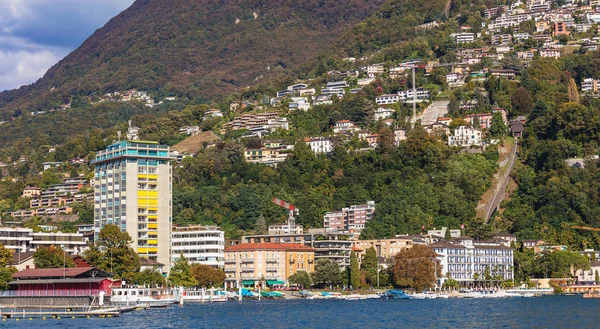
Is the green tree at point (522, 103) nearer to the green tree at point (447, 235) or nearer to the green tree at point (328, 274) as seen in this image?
the green tree at point (447, 235)

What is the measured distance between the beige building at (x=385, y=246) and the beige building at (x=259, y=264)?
10.4 meters

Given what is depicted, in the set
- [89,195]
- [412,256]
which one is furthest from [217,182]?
[412,256]

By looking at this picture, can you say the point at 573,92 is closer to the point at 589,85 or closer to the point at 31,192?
→ the point at 589,85

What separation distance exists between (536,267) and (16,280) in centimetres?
7283

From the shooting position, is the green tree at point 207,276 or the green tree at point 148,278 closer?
the green tree at point 148,278

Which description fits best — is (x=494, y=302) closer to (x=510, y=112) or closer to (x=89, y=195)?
(x=510, y=112)

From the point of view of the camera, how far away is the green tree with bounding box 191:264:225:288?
126 meters

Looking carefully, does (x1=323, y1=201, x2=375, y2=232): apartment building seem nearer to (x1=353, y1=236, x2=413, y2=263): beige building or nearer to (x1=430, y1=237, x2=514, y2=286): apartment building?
(x1=353, y1=236, x2=413, y2=263): beige building

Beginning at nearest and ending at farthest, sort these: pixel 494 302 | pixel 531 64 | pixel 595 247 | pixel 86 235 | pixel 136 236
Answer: pixel 494 302
pixel 136 236
pixel 86 235
pixel 595 247
pixel 531 64

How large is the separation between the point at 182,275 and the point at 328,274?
894 inches

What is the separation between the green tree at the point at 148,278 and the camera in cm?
10825

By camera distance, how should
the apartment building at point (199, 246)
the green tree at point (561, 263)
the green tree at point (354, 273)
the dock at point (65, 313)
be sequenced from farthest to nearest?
the apartment building at point (199, 246)
the green tree at point (354, 273)
the green tree at point (561, 263)
the dock at point (65, 313)

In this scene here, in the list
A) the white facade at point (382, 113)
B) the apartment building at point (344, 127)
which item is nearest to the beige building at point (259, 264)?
the apartment building at point (344, 127)

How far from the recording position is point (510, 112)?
176125 millimetres
